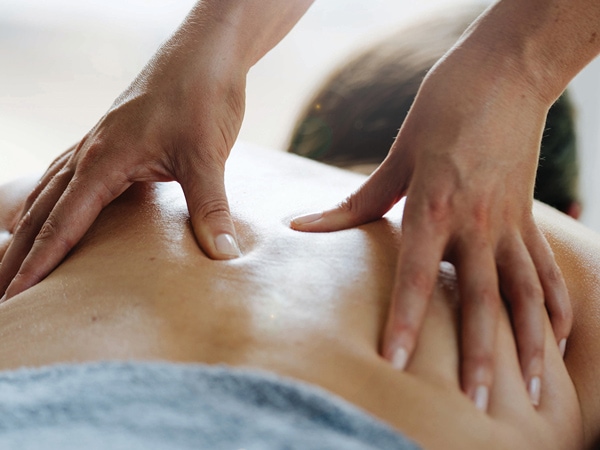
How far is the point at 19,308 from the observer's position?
826 mm

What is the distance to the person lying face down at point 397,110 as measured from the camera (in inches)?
66.2

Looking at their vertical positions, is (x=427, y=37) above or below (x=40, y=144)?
above

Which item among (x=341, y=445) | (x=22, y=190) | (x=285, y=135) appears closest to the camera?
(x=341, y=445)

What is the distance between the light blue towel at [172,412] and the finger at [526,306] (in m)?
0.26

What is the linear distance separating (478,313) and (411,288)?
8 centimetres

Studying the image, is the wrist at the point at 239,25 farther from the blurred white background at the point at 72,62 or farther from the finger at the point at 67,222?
the blurred white background at the point at 72,62

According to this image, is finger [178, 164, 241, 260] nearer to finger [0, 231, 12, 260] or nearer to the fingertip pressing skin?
the fingertip pressing skin

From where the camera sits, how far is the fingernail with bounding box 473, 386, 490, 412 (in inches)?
26.8

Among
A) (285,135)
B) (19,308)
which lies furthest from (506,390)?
(285,135)

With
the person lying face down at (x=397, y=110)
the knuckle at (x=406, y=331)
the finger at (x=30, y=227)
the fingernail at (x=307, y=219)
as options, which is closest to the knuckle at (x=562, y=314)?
the knuckle at (x=406, y=331)

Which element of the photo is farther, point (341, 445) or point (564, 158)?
point (564, 158)

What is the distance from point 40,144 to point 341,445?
7.46 feet

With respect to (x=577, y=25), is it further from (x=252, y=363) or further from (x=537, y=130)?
(x=252, y=363)

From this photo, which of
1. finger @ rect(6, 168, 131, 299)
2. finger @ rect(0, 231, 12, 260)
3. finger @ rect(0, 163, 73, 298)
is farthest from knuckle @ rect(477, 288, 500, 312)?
finger @ rect(0, 231, 12, 260)
